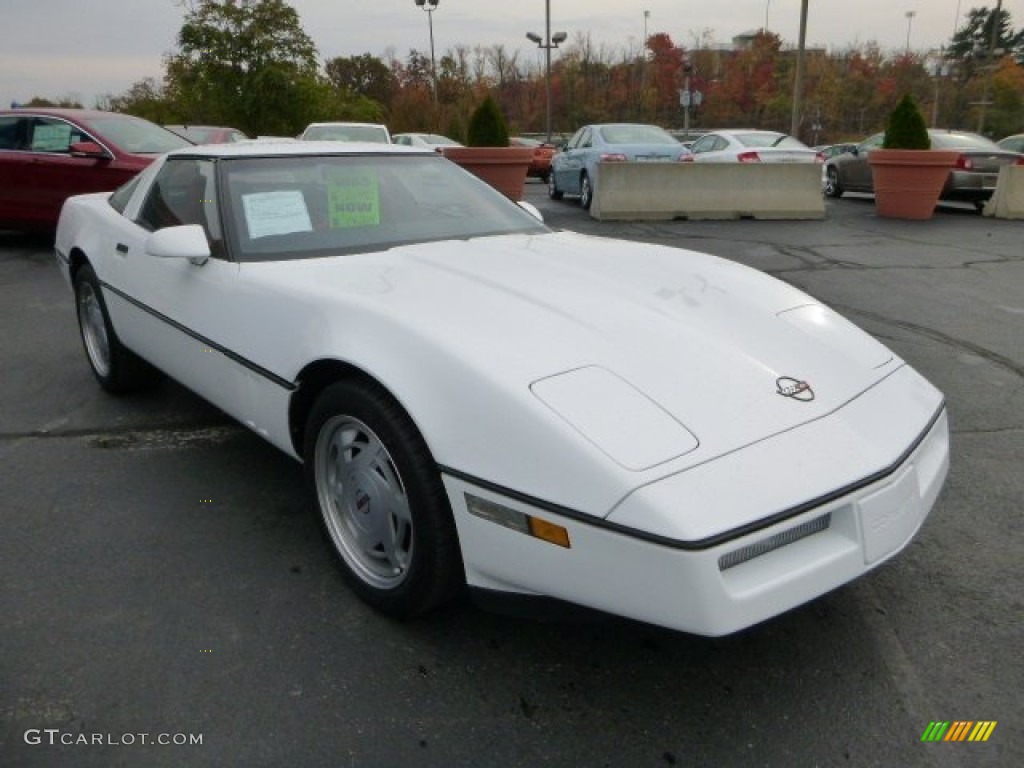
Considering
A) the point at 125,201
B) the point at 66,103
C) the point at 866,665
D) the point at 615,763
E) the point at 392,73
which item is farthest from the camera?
the point at 392,73

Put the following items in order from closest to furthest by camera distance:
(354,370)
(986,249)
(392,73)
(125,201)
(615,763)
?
1. (615,763)
2. (354,370)
3. (125,201)
4. (986,249)
5. (392,73)

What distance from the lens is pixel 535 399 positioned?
1914 millimetres

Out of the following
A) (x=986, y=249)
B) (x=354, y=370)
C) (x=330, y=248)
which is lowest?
(x=986, y=249)

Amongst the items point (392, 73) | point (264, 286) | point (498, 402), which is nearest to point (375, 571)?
point (498, 402)

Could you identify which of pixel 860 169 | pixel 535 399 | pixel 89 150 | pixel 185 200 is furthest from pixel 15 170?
pixel 860 169

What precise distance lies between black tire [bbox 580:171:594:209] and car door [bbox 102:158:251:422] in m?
9.92

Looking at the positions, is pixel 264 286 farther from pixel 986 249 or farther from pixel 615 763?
pixel 986 249

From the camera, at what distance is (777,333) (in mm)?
2449

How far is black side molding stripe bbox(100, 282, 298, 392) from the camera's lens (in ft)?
8.56

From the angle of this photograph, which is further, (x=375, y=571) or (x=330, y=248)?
(x=330, y=248)

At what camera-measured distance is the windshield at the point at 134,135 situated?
356 inches

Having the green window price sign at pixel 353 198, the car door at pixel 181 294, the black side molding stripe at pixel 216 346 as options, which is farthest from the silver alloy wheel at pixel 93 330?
the green window price sign at pixel 353 198

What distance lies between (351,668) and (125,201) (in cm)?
300

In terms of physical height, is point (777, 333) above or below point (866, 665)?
above
